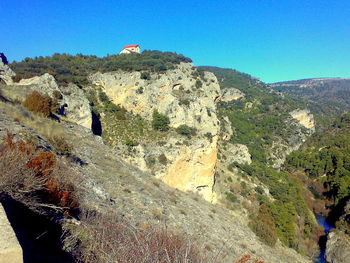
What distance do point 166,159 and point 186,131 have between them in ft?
15.3

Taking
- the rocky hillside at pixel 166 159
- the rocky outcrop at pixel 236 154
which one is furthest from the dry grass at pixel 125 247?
the rocky outcrop at pixel 236 154

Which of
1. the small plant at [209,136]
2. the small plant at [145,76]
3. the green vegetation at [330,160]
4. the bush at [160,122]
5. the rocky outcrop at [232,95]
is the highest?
the rocky outcrop at [232,95]

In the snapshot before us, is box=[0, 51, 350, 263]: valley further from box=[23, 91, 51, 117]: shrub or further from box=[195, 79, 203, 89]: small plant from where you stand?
box=[195, 79, 203, 89]: small plant

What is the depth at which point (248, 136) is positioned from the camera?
182ft

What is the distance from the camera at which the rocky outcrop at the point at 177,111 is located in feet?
80.2

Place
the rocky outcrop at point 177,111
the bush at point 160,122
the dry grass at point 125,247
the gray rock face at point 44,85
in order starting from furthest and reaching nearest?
the bush at point 160,122
the rocky outcrop at point 177,111
the gray rock face at point 44,85
the dry grass at point 125,247

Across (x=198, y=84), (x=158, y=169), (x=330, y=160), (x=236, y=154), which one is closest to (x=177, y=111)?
(x=158, y=169)

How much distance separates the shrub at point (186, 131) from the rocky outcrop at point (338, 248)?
22210 millimetres

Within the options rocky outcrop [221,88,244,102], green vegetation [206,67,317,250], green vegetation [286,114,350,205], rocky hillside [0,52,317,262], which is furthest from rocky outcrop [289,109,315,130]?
rocky hillside [0,52,317,262]

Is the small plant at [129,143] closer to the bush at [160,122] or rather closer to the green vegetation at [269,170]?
the bush at [160,122]

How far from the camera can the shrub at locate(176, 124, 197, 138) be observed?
1038 inches

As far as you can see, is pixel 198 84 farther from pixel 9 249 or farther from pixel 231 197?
pixel 9 249

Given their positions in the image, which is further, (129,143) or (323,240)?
(323,240)

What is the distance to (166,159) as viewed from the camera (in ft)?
77.5
